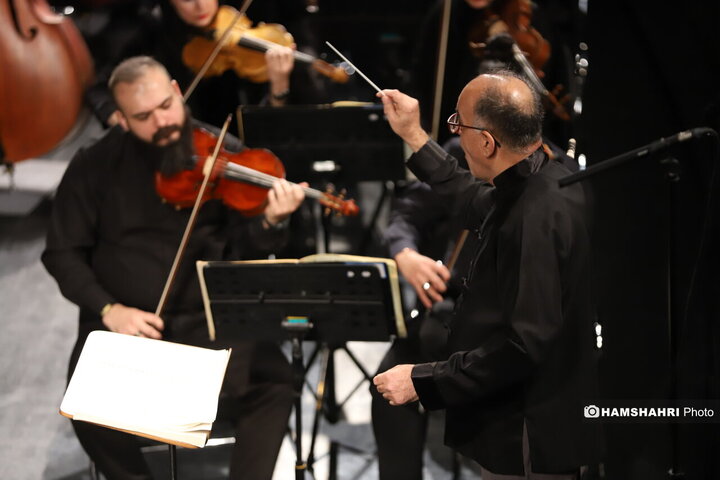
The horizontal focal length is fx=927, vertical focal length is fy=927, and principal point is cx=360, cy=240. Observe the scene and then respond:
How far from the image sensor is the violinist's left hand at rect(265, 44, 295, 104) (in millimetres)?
3678

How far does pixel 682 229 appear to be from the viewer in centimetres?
263

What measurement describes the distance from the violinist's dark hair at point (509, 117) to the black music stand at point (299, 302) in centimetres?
66

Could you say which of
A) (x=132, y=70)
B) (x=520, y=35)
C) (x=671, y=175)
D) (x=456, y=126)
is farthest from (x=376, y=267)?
(x=520, y=35)

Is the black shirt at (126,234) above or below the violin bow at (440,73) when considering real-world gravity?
below

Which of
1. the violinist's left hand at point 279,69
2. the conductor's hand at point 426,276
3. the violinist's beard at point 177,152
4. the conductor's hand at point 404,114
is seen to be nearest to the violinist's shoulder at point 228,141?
the violinist's beard at point 177,152

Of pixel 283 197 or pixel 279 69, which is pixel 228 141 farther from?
pixel 279 69

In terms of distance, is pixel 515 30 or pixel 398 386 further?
pixel 515 30

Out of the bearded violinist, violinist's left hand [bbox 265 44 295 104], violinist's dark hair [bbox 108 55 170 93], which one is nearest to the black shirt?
the bearded violinist

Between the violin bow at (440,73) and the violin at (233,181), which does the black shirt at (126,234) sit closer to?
the violin at (233,181)

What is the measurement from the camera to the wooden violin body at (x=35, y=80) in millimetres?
3582

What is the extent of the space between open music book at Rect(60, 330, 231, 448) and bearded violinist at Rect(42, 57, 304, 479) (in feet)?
1.92

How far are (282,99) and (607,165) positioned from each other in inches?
76.0

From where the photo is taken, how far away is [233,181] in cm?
305

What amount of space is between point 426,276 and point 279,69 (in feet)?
4.23
